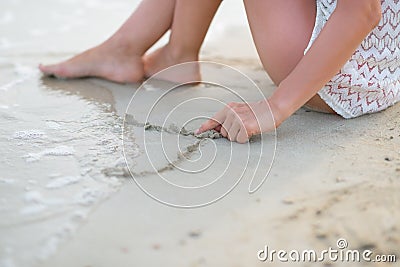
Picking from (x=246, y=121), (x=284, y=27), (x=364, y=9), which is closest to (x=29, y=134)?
(x=246, y=121)

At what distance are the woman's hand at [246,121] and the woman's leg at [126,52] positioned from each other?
1.99 feet

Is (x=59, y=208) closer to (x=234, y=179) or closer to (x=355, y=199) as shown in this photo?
(x=234, y=179)

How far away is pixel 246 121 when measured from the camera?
1.43 m

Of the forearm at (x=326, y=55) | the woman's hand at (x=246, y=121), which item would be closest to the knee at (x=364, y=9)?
the forearm at (x=326, y=55)

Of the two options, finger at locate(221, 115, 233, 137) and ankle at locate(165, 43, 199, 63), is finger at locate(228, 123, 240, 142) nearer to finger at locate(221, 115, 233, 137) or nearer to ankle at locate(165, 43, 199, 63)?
finger at locate(221, 115, 233, 137)

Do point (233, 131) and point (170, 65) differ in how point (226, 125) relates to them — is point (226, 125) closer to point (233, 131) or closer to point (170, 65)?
point (233, 131)

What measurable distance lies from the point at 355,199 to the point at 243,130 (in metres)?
0.34

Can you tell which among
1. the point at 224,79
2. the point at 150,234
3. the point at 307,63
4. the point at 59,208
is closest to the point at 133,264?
the point at 150,234

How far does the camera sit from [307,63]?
1.37 meters

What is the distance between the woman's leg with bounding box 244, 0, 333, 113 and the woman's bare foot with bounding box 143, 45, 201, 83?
410mm

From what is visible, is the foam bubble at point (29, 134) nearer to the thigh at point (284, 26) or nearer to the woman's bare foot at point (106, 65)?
the woman's bare foot at point (106, 65)

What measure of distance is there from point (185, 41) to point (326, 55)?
0.67m

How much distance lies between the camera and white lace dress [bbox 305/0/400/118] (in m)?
1.49

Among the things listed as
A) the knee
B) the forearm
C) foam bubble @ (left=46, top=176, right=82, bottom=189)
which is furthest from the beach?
the knee
